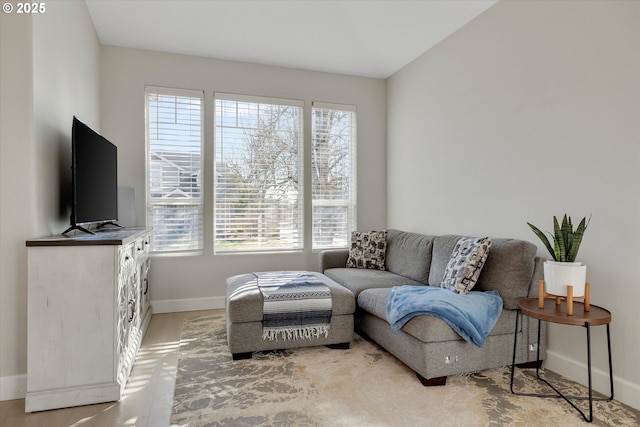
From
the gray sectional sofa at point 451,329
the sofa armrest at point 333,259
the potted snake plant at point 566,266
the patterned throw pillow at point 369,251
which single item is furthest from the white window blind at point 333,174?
the potted snake plant at point 566,266

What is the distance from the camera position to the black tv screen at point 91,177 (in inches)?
91.2

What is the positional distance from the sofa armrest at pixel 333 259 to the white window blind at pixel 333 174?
20.5 inches

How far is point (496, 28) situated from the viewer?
10.1 feet

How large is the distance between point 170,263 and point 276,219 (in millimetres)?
1253

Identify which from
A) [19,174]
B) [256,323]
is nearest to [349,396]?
[256,323]

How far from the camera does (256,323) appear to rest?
273 centimetres

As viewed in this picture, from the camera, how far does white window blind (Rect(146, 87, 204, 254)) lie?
400cm

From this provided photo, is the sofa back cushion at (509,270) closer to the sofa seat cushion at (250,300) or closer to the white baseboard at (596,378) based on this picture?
the white baseboard at (596,378)

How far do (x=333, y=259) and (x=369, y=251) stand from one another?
1.31ft

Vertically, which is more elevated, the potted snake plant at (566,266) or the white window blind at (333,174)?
the white window blind at (333,174)

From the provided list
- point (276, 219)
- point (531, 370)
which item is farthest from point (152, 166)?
point (531, 370)

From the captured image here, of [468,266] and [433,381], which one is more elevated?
[468,266]

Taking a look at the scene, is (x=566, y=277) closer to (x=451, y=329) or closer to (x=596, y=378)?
(x=451, y=329)

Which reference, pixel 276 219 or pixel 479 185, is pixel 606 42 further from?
pixel 276 219
